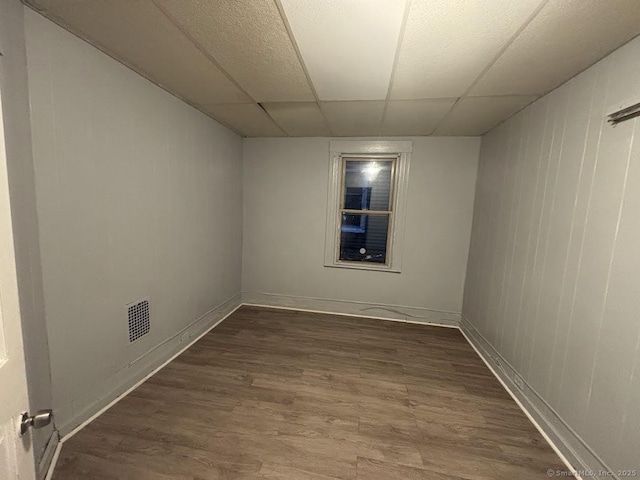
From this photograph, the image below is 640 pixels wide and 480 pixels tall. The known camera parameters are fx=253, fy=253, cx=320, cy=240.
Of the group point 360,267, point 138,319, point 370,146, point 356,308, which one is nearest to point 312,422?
point 138,319

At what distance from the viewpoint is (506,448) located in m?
1.58

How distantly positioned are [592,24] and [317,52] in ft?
4.59

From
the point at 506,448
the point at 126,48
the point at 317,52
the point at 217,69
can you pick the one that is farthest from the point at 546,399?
the point at 126,48

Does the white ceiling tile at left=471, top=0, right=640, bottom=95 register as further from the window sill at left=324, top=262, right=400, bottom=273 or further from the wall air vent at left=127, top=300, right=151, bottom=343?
the wall air vent at left=127, top=300, right=151, bottom=343

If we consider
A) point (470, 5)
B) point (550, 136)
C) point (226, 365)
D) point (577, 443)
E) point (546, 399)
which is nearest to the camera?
point (470, 5)

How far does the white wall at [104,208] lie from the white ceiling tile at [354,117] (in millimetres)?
1398

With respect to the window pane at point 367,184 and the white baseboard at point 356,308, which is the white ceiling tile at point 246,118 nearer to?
the window pane at point 367,184

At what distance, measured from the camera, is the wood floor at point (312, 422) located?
1415 mm

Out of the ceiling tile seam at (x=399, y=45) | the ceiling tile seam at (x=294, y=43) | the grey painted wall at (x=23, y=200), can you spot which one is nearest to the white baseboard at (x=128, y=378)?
the grey painted wall at (x=23, y=200)

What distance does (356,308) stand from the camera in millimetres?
3615

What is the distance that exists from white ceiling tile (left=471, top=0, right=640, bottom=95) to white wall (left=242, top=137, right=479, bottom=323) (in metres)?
1.41

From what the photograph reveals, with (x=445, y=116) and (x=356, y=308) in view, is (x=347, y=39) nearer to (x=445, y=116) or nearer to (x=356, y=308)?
(x=445, y=116)

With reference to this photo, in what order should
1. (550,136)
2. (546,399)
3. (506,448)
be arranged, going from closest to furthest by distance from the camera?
(506,448) → (546,399) → (550,136)

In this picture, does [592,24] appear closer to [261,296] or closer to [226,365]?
[226,365]
